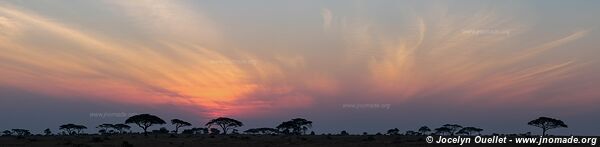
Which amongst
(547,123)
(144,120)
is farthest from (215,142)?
(547,123)

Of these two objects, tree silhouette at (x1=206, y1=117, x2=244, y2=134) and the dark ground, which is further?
tree silhouette at (x1=206, y1=117, x2=244, y2=134)

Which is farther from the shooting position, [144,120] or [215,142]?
[144,120]

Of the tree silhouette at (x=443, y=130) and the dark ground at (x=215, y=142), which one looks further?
the tree silhouette at (x=443, y=130)

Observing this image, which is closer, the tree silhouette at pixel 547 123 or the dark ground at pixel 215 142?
the dark ground at pixel 215 142

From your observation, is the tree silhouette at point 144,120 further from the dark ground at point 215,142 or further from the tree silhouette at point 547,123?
the tree silhouette at point 547,123

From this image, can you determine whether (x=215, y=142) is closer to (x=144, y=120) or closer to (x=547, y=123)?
(x=144, y=120)

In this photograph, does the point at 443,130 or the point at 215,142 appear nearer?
the point at 215,142

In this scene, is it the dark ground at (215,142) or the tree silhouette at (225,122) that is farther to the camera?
the tree silhouette at (225,122)

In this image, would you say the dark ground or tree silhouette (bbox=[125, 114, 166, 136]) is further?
tree silhouette (bbox=[125, 114, 166, 136])

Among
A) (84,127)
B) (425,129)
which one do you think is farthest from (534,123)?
(84,127)

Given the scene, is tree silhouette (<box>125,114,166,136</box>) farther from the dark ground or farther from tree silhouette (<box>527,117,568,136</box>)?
tree silhouette (<box>527,117,568,136</box>)

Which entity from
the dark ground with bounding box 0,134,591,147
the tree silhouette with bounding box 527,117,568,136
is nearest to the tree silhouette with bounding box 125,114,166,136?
the dark ground with bounding box 0,134,591,147

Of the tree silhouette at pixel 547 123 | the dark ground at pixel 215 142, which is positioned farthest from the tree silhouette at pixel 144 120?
the tree silhouette at pixel 547 123

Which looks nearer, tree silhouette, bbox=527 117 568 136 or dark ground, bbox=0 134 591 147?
dark ground, bbox=0 134 591 147
